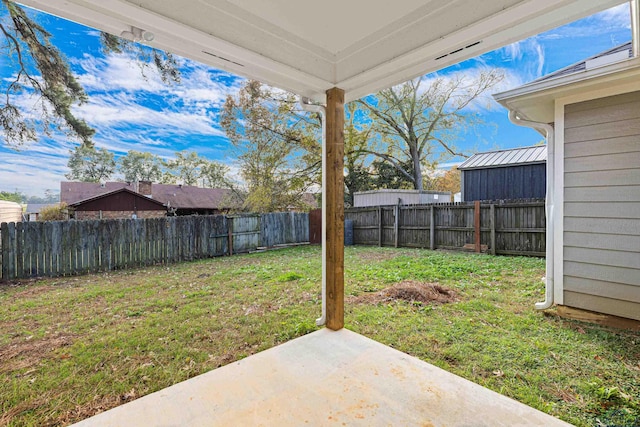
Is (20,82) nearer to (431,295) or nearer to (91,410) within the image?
(91,410)

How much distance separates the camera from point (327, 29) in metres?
1.88

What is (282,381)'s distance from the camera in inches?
68.6

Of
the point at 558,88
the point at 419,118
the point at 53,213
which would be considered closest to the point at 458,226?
the point at 558,88

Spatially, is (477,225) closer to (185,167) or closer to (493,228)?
(493,228)

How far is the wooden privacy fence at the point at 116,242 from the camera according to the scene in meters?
4.47

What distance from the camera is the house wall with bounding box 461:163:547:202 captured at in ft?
25.8

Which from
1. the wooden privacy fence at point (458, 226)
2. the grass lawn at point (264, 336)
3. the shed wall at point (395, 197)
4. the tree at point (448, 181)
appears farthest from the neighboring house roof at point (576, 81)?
the tree at point (448, 181)

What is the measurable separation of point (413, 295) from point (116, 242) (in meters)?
5.29

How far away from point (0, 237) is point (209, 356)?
4.60 m

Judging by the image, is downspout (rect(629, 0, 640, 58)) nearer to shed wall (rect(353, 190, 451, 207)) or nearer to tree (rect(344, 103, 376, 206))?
shed wall (rect(353, 190, 451, 207))

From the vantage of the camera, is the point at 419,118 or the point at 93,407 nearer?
the point at 93,407

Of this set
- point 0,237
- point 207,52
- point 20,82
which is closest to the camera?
point 207,52

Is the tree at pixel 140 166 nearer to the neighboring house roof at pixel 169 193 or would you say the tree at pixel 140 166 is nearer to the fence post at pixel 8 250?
the neighboring house roof at pixel 169 193

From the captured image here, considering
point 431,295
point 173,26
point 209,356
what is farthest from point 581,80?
point 209,356
